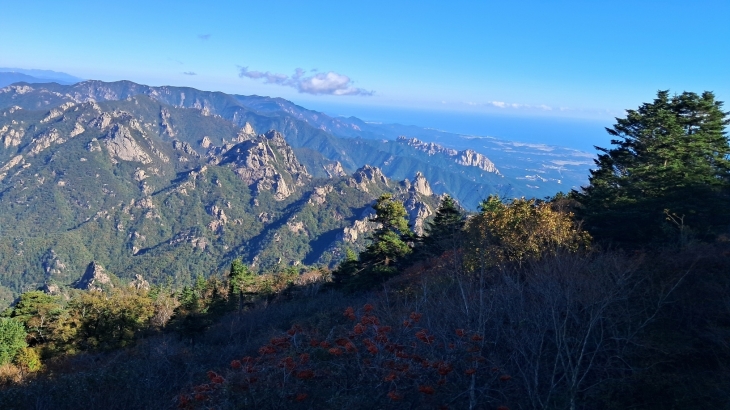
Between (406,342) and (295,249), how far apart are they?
192582mm

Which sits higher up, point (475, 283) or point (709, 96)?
point (709, 96)

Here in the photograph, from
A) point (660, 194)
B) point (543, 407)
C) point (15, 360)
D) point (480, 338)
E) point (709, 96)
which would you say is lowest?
point (15, 360)

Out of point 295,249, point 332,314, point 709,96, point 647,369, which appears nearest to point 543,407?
point 647,369

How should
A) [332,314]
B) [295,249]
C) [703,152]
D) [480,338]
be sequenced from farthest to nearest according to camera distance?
[295,249]
[703,152]
[332,314]
[480,338]

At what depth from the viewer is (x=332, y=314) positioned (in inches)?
795

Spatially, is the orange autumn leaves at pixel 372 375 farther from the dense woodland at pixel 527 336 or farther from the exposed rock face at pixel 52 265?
the exposed rock face at pixel 52 265

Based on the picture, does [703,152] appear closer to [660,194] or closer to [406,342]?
[660,194]

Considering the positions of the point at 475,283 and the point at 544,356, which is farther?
the point at 475,283

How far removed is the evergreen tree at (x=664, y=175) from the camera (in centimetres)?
1791

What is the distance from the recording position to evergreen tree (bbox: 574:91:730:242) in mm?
17906

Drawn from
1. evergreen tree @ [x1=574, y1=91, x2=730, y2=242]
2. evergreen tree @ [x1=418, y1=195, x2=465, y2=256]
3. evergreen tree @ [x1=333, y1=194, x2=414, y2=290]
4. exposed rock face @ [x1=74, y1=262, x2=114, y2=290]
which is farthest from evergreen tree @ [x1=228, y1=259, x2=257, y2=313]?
exposed rock face @ [x1=74, y1=262, x2=114, y2=290]

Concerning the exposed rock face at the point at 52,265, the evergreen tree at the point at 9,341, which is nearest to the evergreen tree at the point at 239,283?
the evergreen tree at the point at 9,341

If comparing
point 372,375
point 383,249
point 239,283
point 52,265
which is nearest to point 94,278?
point 52,265

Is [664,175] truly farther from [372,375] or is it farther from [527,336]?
[372,375]
